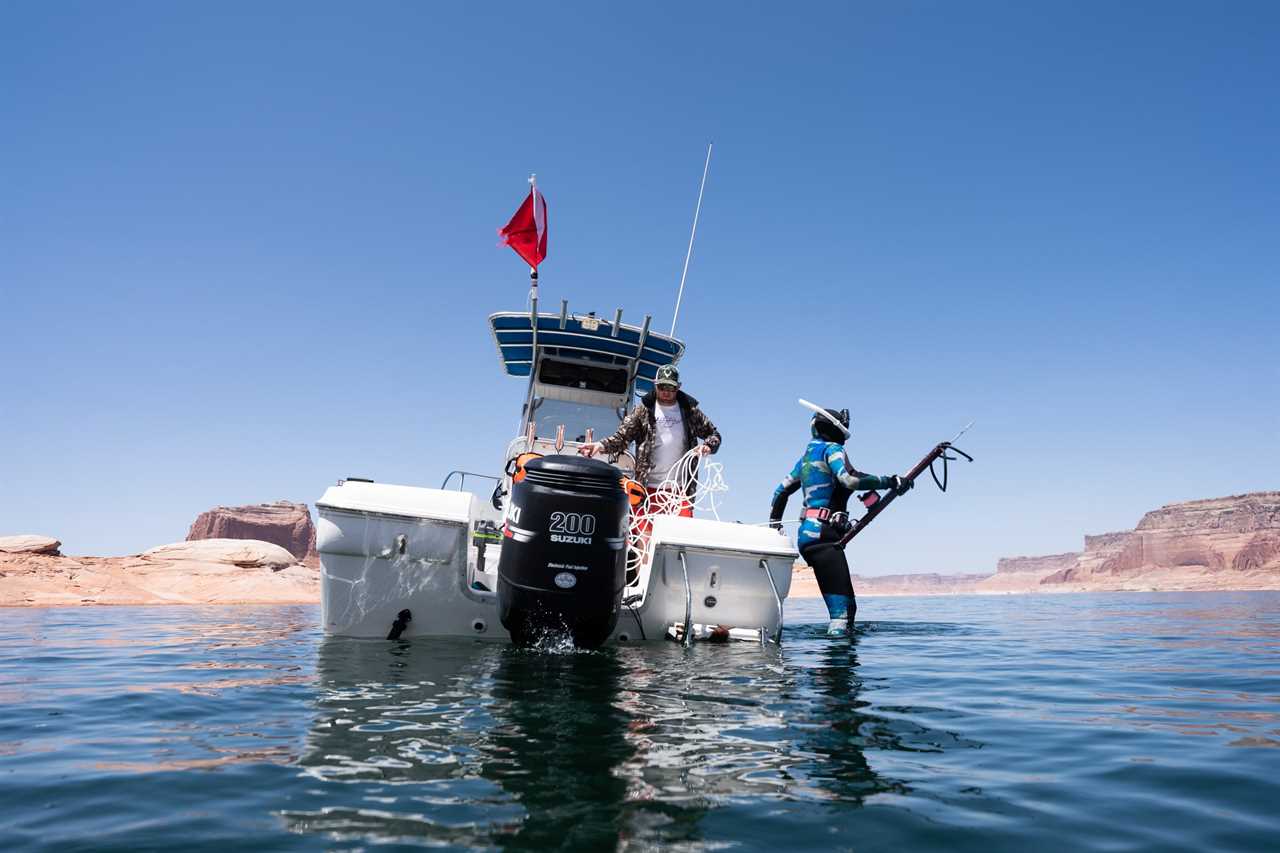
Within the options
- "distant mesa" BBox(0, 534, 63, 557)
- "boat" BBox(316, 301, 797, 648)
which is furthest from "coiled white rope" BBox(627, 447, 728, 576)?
"distant mesa" BBox(0, 534, 63, 557)

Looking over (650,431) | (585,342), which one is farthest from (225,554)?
(650,431)

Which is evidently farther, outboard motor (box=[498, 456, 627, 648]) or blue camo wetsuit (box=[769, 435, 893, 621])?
blue camo wetsuit (box=[769, 435, 893, 621])

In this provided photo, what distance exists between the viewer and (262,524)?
112000 millimetres

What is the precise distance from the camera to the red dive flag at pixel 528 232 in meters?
10.2

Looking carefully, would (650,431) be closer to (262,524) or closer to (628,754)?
(628,754)

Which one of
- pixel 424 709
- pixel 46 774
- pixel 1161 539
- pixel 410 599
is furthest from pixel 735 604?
pixel 1161 539

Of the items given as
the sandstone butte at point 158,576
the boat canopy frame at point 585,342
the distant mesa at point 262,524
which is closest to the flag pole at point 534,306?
the boat canopy frame at point 585,342

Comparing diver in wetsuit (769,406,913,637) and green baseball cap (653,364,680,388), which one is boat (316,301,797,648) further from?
diver in wetsuit (769,406,913,637)

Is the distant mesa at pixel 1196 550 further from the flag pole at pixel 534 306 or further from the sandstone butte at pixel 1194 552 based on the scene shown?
the flag pole at pixel 534 306

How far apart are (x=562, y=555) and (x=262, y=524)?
124m

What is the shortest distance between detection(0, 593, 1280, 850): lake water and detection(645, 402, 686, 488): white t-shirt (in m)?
2.48

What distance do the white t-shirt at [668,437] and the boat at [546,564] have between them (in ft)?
0.92

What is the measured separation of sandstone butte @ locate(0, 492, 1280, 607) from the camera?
830 inches

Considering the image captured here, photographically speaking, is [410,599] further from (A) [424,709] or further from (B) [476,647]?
(A) [424,709]
